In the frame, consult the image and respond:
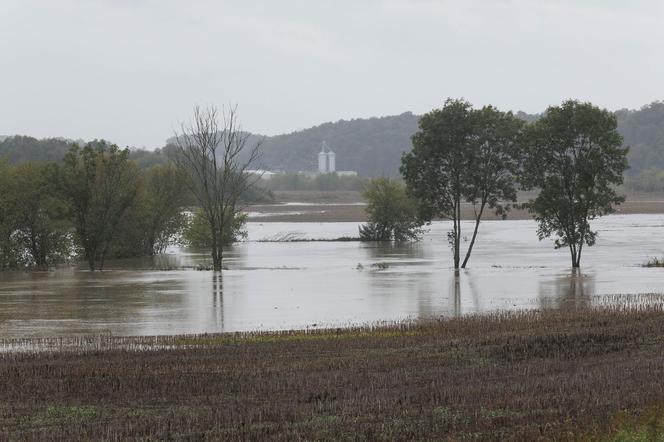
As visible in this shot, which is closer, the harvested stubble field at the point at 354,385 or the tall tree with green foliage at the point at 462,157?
the harvested stubble field at the point at 354,385

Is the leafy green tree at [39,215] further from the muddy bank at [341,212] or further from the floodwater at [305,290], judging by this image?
the muddy bank at [341,212]

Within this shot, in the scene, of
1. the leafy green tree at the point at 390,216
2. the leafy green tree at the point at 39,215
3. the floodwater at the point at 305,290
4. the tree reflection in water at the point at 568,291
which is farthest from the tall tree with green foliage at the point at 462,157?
the leafy green tree at the point at 390,216

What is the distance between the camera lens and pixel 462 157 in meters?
53.5

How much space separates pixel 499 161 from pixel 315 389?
135 feet

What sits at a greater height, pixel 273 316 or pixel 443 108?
pixel 443 108

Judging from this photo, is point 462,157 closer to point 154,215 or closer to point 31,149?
Answer: point 154,215

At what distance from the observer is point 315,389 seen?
14.0 m

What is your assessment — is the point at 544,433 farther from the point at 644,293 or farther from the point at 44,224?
the point at 44,224

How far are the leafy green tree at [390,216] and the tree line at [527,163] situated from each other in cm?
3611

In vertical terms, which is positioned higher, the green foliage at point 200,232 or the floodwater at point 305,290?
the green foliage at point 200,232

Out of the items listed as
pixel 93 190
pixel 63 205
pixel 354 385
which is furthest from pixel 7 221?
pixel 354 385

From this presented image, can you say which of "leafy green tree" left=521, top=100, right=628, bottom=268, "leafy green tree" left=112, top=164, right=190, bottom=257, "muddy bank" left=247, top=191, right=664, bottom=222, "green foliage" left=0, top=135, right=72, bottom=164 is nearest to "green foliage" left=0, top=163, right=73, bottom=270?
"leafy green tree" left=112, top=164, right=190, bottom=257

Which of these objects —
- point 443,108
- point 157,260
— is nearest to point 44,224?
point 157,260

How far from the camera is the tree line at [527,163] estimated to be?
49.6 metres
